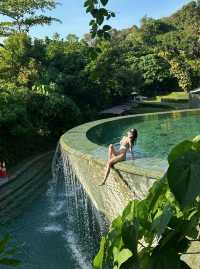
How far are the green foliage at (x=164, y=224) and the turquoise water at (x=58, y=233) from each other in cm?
689

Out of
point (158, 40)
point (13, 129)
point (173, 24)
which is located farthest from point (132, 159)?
point (173, 24)

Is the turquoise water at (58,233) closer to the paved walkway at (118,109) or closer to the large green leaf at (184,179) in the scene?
the large green leaf at (184,179)

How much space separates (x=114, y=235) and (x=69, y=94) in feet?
71.4

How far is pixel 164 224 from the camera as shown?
2.86 ft

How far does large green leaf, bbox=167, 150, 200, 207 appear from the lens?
82 centimetres

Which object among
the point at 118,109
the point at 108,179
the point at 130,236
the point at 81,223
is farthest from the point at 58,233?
the point at 118,109

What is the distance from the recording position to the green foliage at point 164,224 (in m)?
0.84

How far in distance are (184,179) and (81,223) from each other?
9.25m

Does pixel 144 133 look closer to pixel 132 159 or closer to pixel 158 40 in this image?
pixel 132 159

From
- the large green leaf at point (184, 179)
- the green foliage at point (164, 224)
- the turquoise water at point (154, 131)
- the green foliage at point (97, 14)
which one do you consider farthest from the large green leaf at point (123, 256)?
the turquoise water at point (154, 131)

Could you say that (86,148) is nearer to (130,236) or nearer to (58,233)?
(58,233)

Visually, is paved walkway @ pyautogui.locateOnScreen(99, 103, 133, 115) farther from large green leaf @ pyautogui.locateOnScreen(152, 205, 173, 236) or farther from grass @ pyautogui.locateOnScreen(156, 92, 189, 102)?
→ large green leaf @ pyautogui.locateOnScreen(152, 205, 173, 236)

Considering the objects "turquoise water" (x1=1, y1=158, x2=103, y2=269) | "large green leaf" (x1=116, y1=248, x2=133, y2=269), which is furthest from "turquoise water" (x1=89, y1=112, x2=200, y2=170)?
"large green leaf" (x1=116, y1=248, x2=133, y2=269)

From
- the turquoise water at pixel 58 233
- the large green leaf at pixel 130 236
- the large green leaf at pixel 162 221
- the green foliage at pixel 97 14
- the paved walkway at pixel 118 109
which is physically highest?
the green foliage at pixel 97 14
